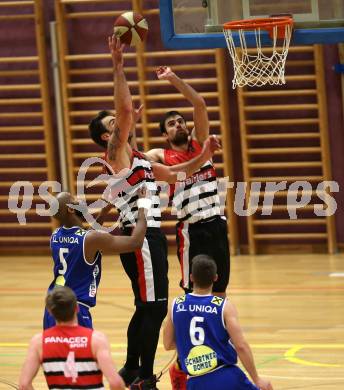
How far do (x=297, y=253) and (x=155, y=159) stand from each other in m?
5.54

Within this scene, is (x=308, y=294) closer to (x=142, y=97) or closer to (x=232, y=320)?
(x=142, y=97)

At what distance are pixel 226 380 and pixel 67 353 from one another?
111cm

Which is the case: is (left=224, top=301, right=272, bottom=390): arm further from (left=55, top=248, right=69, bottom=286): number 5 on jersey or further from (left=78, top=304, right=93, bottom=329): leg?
(left=55, top=248, right=69, bottom=286): number 5 on jersey

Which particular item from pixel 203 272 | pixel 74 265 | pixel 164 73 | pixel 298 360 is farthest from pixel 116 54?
pixel 298 360

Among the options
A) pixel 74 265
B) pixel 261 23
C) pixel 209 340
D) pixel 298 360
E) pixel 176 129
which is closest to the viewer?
pixel 209 340

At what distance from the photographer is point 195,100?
856cm

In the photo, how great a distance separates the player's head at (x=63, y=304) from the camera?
5336 millimetres

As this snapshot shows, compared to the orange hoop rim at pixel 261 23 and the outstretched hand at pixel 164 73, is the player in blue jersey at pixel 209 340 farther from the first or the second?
the orange hoop rim at pixel 261 23

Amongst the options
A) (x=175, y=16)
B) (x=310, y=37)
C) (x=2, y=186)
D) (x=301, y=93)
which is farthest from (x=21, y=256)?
(x=310, y=37)

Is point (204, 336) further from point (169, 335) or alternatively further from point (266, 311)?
point (266, 311)

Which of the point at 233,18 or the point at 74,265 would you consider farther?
the point at 233,18

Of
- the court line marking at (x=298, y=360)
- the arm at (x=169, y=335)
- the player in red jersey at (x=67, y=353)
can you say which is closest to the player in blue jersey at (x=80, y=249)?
the arm at (x=169, y=335)

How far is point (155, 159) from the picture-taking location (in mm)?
8844

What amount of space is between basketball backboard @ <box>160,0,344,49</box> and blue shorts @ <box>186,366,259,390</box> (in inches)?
152
